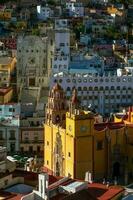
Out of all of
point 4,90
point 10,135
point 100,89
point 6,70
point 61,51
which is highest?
point 61,51

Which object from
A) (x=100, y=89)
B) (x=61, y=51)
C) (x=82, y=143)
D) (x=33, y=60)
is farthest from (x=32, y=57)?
(x=82, y=143)

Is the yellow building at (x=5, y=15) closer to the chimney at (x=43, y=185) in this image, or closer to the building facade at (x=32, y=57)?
the building facade at (x=32, y=57)

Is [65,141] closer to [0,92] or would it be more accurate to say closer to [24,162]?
[24,162]

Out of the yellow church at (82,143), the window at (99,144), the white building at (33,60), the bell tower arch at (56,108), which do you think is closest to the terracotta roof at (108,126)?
the yellow church at (82,143)

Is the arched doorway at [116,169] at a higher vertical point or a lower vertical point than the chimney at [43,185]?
lower

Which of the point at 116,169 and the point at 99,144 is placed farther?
the point at 116,169

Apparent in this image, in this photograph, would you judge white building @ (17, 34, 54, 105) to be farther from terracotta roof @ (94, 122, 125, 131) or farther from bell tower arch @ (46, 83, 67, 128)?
terracotta roof @ (94, 122, 125, 131)

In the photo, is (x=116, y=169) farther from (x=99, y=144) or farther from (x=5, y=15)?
(x=5, y=15)
